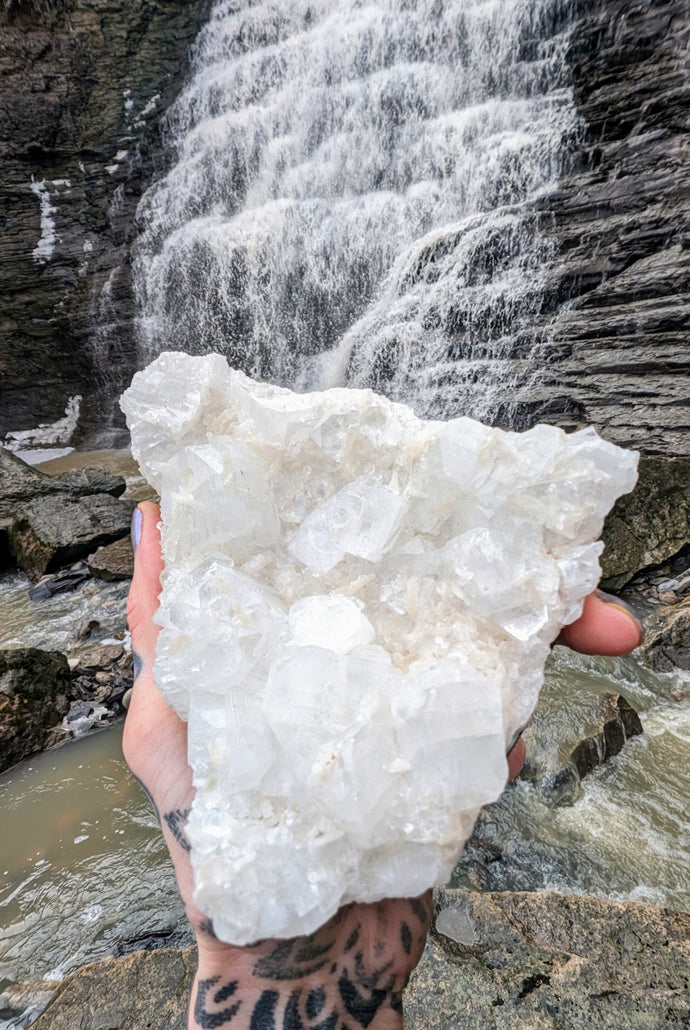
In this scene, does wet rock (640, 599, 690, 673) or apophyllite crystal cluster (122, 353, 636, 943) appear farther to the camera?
wet rock (640, 599, 690, 673)

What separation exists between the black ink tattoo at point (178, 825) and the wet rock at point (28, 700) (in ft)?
6.97

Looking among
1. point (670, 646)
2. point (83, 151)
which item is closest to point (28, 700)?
point (670, 646)

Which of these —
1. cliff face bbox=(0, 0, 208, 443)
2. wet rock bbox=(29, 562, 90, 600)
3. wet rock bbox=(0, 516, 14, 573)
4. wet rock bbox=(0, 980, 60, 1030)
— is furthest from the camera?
cliff face bbox=(0, 0, 208, 443)

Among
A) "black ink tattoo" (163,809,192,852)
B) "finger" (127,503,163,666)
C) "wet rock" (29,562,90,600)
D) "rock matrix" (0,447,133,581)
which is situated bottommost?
"wet rock" (29,562,90,600)

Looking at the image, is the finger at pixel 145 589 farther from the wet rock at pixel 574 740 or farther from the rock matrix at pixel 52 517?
the rock matrix at pixel 52 517

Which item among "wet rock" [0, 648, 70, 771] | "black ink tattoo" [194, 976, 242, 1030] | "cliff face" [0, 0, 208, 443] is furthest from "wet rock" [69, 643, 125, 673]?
"cliff face" [0, 0, 208, 443]

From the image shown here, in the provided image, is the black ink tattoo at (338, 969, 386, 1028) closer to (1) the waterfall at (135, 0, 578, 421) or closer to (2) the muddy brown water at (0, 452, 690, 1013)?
(2) the muddy brown water at (0, 452, 690, 1013)

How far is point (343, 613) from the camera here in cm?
103

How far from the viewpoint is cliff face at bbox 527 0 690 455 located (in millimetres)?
4809

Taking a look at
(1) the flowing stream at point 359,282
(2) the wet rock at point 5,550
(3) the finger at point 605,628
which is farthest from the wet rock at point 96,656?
(3) the finger at point 605,628

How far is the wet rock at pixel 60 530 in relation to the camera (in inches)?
192

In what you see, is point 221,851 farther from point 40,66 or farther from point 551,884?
point 40,66

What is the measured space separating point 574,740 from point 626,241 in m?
4.91

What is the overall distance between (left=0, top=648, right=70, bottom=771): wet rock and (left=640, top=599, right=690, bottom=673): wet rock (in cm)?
324
